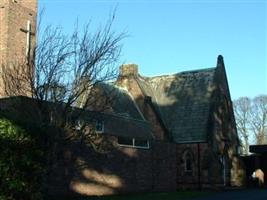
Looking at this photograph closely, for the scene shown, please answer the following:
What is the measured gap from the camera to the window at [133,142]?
34.7 meters

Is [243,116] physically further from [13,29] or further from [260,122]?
[13,29]

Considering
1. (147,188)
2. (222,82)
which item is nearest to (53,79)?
(147,188)

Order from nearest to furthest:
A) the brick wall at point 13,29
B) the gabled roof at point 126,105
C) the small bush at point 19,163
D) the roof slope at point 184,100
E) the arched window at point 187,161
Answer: the small bush at point 19,163, the brick wall at point 13,29, the gabled roof at point 126,105, the arched window at point 187,161, the roof slope at point 184,100

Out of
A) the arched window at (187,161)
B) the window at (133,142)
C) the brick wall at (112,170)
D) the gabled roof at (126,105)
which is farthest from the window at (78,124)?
the arched window at (187,161)

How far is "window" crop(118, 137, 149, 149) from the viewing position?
3467cm

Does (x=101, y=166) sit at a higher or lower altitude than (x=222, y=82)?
lower

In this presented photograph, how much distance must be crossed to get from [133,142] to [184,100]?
11999mm

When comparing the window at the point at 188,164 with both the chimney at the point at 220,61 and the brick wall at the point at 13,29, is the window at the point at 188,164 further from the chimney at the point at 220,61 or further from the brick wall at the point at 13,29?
the brick wall at the point at 13,29

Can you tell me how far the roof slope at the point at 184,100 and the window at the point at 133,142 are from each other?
22.5ft

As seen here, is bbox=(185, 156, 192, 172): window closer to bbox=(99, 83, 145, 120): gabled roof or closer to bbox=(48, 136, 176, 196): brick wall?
bbox=(48, 136, 176, 196): brick wall

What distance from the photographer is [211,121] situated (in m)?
43.7

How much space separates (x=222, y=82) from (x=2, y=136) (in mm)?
33969

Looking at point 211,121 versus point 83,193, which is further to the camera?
point 211,121

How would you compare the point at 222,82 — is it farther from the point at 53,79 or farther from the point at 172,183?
the point at 53,79
